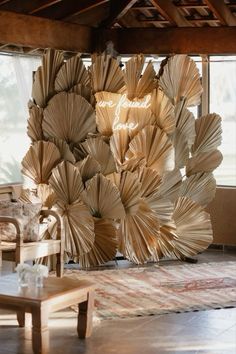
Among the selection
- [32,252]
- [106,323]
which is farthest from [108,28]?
[106,323]

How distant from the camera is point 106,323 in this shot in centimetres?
594

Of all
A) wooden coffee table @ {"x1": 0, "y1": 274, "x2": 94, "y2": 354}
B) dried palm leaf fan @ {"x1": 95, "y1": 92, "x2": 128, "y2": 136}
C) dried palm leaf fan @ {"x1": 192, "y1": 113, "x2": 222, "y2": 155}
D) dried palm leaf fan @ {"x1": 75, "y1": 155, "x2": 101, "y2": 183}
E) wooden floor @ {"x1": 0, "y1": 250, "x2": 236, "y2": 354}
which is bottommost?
wooden floor @ {"x1": 0, "y1": 250, "x2": 236, "y2": 354}

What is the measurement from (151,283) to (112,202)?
3.20ft

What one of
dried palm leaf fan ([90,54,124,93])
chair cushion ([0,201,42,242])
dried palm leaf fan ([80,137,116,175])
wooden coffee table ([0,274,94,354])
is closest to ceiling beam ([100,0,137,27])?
dried palm leaf fan ([90,54,124,93])

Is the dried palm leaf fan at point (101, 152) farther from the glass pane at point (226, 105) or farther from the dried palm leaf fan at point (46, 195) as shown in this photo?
the glass pane at point (226, 105)

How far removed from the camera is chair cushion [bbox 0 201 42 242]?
6801mm

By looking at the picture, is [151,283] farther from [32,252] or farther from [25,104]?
[25,104]

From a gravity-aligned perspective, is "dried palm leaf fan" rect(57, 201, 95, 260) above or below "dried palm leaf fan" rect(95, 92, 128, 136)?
below

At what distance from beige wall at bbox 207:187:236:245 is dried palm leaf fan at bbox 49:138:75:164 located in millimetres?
2087

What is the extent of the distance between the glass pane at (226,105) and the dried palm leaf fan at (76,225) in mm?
2324

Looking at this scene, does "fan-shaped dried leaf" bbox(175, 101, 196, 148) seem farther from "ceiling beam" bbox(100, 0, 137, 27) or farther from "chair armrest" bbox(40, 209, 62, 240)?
"chair armrest" bbox(40, 209, 62, 240)

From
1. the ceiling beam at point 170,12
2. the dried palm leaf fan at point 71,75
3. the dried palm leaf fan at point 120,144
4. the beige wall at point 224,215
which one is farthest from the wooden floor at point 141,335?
the ceiling beam at point 170,12

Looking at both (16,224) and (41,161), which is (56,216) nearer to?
(16,224)

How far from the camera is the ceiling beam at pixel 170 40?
8.73 meters
